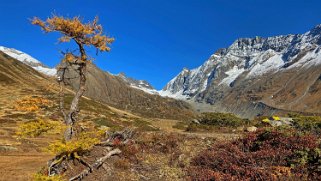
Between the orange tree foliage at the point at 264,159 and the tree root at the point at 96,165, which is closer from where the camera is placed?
the orange tree foliage at the point at 264,159

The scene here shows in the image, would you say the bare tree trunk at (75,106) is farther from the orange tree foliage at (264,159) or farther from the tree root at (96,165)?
the orange tree foliage at (264,159)

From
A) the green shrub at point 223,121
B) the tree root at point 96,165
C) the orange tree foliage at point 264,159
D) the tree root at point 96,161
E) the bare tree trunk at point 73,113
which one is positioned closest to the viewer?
the orange tree foliage at point 264,159

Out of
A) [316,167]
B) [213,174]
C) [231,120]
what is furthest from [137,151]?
[231,120]

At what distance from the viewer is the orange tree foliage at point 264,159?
13.5m

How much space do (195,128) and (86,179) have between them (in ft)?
67.6

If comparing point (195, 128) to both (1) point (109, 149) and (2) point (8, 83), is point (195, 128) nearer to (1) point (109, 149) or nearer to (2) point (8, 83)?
(1) point (109, 149)

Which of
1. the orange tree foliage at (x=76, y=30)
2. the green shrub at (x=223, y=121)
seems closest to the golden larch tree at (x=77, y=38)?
the orange tree foliage at (x=76, y=30)

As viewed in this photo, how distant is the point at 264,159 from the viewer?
49.4 ft

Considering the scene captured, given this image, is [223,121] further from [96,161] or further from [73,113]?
[96,161]

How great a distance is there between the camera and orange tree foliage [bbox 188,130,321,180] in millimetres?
13531

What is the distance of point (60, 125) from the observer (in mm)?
16781

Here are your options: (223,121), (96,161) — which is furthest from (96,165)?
(223,121)

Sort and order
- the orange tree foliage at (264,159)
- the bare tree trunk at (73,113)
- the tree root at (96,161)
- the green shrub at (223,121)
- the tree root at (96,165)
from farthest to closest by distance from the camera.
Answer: the green shrub at (223,121) → the bare tree trunk at (73,113) → the tree root at (96,161) → the tree root at (96,165) → the orange tree foliage at (264,159)

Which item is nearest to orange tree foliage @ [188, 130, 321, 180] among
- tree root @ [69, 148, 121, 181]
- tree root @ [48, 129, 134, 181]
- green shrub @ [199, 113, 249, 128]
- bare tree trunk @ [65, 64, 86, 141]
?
tree root @ [69, 148, 121, 181]
